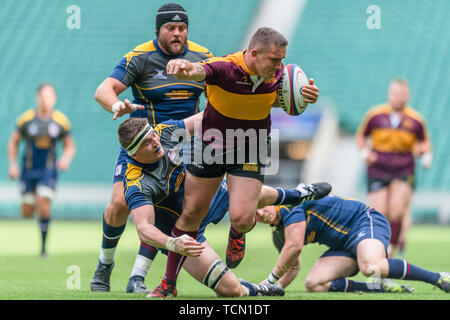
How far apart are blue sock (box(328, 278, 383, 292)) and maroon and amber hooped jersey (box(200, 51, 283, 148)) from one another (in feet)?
5.20

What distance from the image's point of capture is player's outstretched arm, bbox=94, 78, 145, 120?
5.59 meters

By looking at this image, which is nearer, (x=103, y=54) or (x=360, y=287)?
(x=360, y=287)

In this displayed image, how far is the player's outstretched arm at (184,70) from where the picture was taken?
4.65 m

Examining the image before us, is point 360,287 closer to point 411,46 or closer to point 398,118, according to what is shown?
point 398,118

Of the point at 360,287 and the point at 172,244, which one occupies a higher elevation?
the point at 172,244

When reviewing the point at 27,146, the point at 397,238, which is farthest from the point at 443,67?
the point at 27,146

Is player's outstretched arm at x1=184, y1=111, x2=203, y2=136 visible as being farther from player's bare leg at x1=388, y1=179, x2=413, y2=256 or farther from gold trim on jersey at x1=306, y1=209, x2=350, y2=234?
player's bare leg at x1=388, y1=179, x2=413, y2=256

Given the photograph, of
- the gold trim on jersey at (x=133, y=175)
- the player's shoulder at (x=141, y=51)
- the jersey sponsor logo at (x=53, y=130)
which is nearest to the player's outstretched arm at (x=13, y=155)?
the jersey sponsor logo at (x=53, y=130)

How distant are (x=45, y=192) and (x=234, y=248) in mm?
5033

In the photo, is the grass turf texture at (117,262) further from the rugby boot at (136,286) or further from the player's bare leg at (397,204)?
the player's bare leg at (397,204)

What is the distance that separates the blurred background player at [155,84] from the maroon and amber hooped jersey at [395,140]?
432 centimetres

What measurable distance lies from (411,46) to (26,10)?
1100 cm

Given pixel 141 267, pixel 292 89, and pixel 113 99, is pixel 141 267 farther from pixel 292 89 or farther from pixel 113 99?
pixel 292 89

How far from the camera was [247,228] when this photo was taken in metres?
5.59
